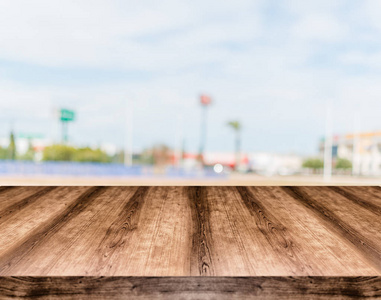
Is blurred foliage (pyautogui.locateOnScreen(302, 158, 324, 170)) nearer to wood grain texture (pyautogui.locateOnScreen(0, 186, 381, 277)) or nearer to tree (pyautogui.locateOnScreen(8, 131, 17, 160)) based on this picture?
tree (pyautogui.locateOnScreen(8, 131, 17, 160))

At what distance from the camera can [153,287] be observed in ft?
3.48

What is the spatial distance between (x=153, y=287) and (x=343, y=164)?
32821 mm

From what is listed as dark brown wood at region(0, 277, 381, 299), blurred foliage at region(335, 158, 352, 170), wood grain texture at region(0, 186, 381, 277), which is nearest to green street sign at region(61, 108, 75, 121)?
blurred foliage at region(335, 158, 352, 170)

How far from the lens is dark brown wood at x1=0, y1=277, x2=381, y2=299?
1.06 meters

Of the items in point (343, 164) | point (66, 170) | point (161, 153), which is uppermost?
point (66, 170)

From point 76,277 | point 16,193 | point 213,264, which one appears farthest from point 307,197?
point 16,193

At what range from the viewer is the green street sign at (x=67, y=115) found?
29.5 metres

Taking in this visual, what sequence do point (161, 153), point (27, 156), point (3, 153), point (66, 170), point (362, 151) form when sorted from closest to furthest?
1. point (66, 170)
2. point (3, 153)
3. point (27, 156)
4. point (362, 151)
5. point (161, 153)

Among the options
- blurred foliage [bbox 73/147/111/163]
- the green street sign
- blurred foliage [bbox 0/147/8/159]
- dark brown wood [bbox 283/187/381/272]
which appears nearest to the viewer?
dark brown wood [bbox 283/187/381/272]

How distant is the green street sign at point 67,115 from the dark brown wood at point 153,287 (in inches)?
1174

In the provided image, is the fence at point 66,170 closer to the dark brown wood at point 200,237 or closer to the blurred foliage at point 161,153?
the dark brown wood at point 200,237

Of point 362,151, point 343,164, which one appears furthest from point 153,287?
point 362,151

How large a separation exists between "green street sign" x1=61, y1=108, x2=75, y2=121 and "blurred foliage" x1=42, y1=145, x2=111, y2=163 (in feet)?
15.9

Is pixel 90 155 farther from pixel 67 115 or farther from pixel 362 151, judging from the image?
pixel 362 151
